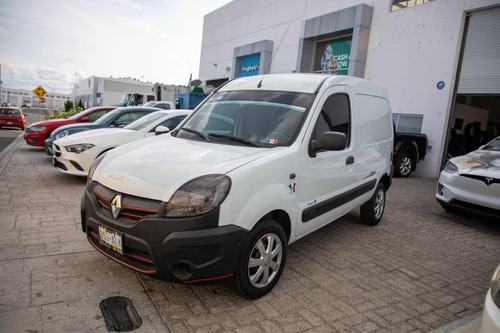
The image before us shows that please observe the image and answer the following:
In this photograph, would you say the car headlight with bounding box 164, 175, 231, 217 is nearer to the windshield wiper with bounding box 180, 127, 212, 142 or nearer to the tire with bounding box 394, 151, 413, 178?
the windshield wiper with bounding box 180, 127, 212, 142

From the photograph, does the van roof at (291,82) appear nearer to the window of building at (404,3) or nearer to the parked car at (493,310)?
the parked car at (493,310)

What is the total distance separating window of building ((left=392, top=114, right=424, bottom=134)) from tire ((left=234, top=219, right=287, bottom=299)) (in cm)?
1025

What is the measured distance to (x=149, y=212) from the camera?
2.52 meters

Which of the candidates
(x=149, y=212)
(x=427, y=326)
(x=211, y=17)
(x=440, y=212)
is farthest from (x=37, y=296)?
(x=211, y=17)

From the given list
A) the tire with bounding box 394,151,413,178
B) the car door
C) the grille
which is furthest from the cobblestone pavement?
the tire with bounding box 394,151,413,178

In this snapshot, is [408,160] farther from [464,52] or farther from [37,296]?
[37,296]

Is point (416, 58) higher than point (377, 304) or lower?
higher

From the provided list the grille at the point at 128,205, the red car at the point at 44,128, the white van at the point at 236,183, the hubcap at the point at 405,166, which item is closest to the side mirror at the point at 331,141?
the white van at the point at 236,183

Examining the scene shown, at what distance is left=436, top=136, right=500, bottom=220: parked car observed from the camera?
5.23 meters

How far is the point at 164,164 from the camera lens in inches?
109

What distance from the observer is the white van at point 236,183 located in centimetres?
246

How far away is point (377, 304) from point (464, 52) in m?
10.5

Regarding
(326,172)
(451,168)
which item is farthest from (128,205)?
(451,168)

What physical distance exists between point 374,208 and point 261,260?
2.96 meters
